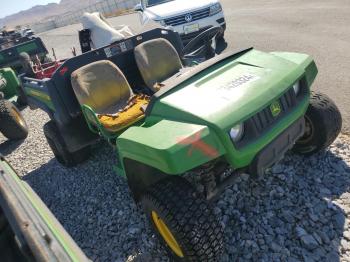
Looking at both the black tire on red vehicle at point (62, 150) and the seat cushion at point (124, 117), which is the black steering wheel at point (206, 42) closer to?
the seat cushion at point (124, 117)

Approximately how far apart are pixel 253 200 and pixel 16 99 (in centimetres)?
719

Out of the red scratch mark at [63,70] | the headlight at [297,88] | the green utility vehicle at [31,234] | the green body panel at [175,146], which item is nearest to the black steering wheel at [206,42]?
the red scratch mark at [63,70]

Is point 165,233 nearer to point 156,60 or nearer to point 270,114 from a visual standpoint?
point 270,114

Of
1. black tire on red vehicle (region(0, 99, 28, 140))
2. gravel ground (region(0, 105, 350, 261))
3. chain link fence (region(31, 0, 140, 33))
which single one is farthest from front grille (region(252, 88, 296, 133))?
chain link fence (region(31, 0, 140, 33))

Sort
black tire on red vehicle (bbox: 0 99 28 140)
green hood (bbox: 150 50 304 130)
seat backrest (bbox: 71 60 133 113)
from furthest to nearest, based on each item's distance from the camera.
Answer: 1. black tire on red vehicle (bbox: 0 99 28 140)
2. seat backrest (bbox: 71 60 133 113)
3. green hood (bbox: 150 50 304 130)

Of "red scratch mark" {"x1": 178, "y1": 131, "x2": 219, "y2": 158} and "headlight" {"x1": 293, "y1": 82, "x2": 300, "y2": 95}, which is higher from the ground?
"red scratch mark" {"x1": 178, "y1": 131, "x2": 219, "y2": 158}

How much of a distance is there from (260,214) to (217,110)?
118 centimetres

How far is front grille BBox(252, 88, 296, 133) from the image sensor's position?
2.67 meters

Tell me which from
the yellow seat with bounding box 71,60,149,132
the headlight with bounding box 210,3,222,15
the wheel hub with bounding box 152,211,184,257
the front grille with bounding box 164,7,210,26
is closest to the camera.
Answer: the wheel hub with bounding box 152,211,184,257

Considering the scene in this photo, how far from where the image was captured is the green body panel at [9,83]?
27.1ft

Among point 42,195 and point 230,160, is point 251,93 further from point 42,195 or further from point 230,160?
point 42,195

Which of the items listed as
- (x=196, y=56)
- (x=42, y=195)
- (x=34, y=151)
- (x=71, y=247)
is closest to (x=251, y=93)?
(x=71, y=247)

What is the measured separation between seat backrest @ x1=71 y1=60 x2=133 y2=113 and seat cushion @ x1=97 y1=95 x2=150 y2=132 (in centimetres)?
31

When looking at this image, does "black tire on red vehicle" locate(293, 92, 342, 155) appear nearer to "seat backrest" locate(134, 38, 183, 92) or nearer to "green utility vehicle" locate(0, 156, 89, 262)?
"seat backrest" locate(134, 38, 183, 92)
